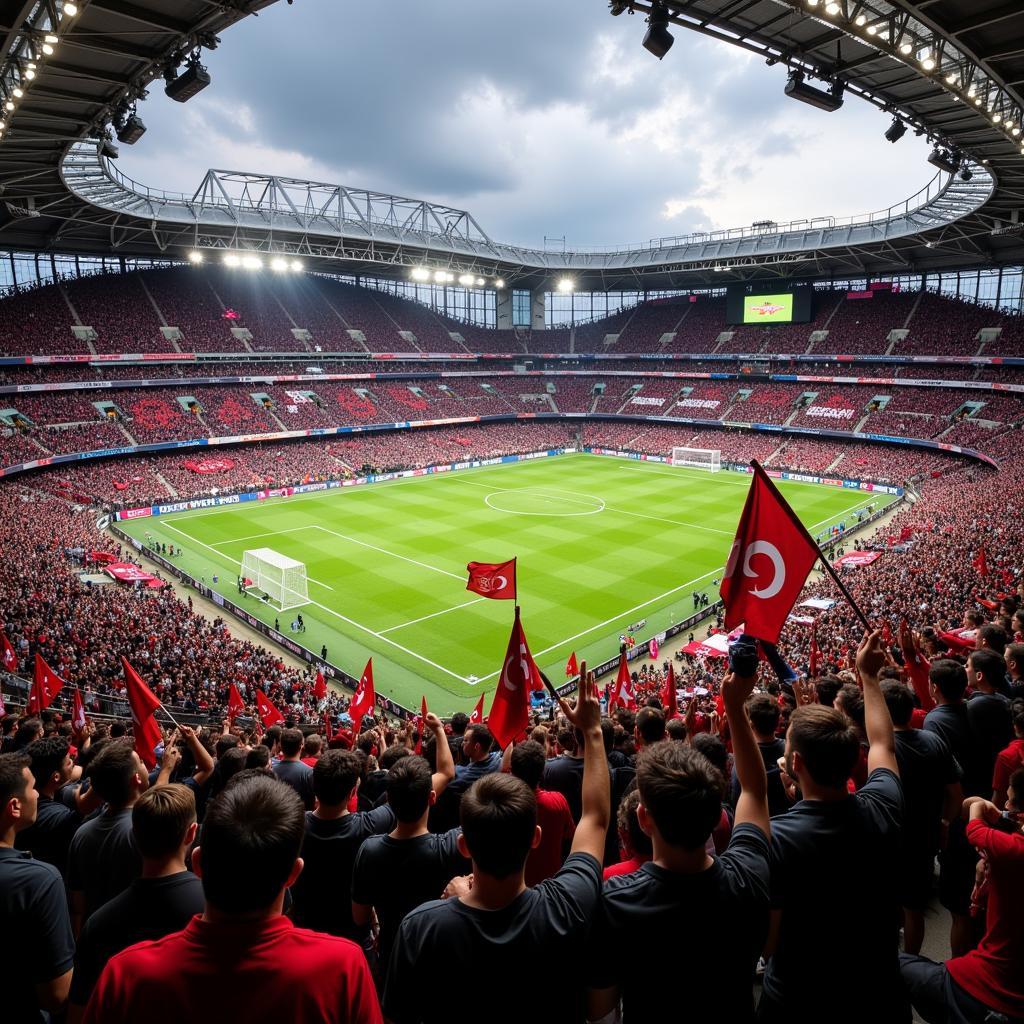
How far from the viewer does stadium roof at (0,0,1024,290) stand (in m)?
17.3

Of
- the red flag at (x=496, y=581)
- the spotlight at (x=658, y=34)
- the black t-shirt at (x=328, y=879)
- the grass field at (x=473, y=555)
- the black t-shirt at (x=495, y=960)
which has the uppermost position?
the spotlight at (x=658, y=34)

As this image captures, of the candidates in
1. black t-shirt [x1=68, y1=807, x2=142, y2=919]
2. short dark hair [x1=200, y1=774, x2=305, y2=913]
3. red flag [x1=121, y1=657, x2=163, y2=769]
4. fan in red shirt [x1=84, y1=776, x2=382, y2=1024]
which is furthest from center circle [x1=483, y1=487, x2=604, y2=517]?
fan in red shirt [x1=84, y1=776, x2=382, y2=1024]

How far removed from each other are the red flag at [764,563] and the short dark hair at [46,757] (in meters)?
5.97

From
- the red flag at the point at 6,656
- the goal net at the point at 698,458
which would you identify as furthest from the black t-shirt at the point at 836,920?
the goal net at the point at 698,458

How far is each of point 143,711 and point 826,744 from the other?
10.6m

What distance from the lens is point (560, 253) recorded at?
82.4 m

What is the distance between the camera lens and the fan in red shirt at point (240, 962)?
2318mm

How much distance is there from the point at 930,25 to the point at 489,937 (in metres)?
20.4

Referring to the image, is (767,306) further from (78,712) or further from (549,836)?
(549,836)

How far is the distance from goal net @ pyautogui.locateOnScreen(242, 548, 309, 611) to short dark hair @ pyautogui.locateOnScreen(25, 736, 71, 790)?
26053 millimetres

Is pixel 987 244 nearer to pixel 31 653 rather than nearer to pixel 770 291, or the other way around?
pixel 770 291

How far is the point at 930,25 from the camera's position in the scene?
15570 mm

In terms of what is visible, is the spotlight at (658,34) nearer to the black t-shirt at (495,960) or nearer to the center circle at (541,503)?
the black t-shirt at (495,960)

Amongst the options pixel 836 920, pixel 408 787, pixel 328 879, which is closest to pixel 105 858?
pixel 328 879
